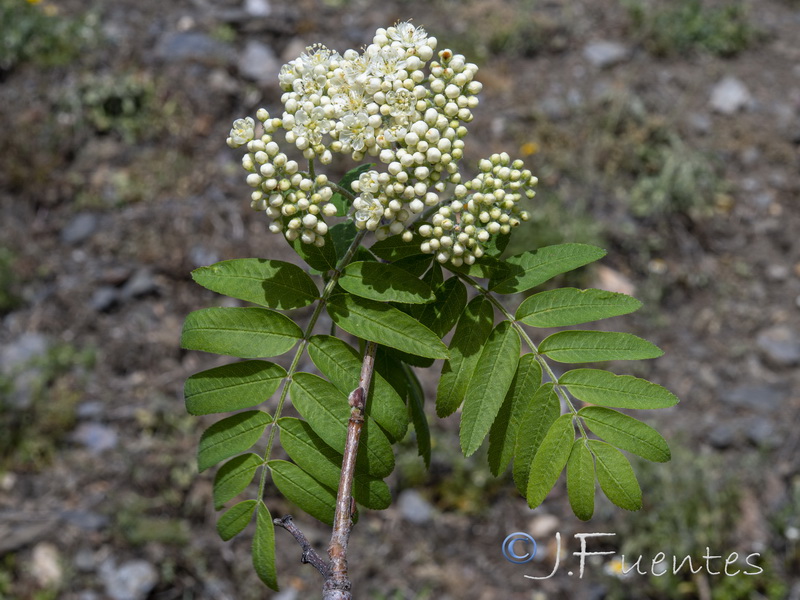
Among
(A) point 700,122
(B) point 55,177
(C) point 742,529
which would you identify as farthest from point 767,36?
(B) point 55,177

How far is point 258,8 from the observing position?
818cm

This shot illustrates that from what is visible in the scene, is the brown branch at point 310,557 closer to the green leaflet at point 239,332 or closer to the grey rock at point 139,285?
the green leaflet at point 239,332

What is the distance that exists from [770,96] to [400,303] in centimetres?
735

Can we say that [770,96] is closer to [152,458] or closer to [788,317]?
[788,317]

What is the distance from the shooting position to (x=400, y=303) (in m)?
1.89

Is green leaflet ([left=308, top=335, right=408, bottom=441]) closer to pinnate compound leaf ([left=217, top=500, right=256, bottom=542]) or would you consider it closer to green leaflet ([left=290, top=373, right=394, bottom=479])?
green leaflet ([left=290, top=373, right=394, bottom=479])

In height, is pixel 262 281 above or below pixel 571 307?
above

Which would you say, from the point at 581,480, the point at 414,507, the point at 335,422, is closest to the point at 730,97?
the point at 414,507

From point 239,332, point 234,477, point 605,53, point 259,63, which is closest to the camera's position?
point 239,332

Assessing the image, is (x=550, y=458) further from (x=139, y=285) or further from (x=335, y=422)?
(x=139, y=285)

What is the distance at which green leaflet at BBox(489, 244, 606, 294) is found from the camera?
1909 mm

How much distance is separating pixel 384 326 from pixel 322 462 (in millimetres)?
398

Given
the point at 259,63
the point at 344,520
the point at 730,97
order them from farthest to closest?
the point at 730,97, the point at 259,63, the point at 344,520

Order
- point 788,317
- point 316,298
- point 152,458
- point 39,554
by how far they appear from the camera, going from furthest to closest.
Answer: point 788,317, point 152,458, point 39,554, point 316,298
